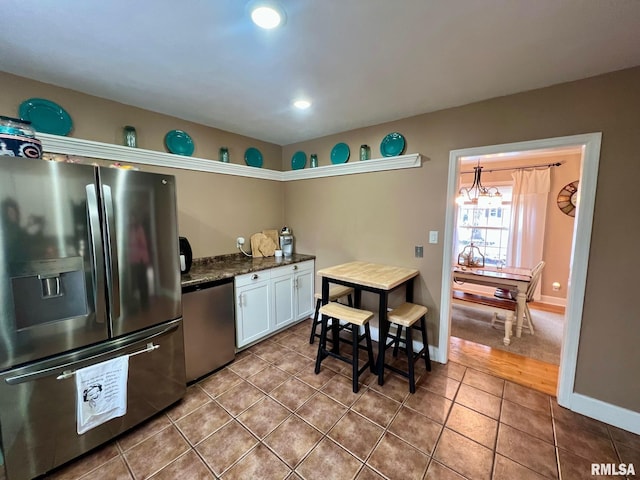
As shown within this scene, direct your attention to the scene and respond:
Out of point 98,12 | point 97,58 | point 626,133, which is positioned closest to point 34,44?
point 97,58

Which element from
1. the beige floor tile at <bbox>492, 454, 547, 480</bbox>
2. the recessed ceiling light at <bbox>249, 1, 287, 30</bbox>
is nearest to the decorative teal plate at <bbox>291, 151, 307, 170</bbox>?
the recessed ceiling light at <bbox>249, 1, 287, 30</bbox>

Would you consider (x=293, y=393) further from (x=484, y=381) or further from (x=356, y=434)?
(x=484, y=381)

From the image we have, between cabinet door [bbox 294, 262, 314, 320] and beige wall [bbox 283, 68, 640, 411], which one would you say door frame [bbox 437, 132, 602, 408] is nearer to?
beige wall [bbox 283, 68, 640, 411]

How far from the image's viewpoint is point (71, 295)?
1.48 meters

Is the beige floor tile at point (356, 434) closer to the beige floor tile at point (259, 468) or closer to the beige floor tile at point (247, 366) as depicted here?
the beige floor tile at point (259, 468)

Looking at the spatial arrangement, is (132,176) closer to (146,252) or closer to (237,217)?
(146,252)

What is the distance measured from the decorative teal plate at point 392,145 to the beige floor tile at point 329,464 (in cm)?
262

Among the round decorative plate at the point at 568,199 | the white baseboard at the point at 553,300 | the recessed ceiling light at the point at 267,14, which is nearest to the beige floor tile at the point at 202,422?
the recessed ceiling light at the point at 267,14

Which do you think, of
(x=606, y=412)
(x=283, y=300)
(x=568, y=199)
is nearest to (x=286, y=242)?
(x=283, y=300)

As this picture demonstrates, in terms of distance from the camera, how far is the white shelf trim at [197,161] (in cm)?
201

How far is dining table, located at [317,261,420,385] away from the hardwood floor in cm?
87

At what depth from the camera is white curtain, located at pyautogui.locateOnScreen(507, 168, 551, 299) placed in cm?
429

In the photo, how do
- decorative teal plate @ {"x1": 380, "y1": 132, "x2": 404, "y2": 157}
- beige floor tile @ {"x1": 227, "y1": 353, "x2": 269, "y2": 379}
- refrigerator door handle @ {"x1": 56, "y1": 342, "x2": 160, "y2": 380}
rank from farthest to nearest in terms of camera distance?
1. decorative teal plate @ {"x1": 380, "y1": 132, "x2": 404, "y2": 157}
2. beige floor tile @ {"x1": 227, "y1": 353, "x2": 269, "y2": 379}
3. refrigerator door handle @ {"x1": 56, "y1": 342, "x2": 160, "y2": 380}

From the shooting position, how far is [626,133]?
174cm
